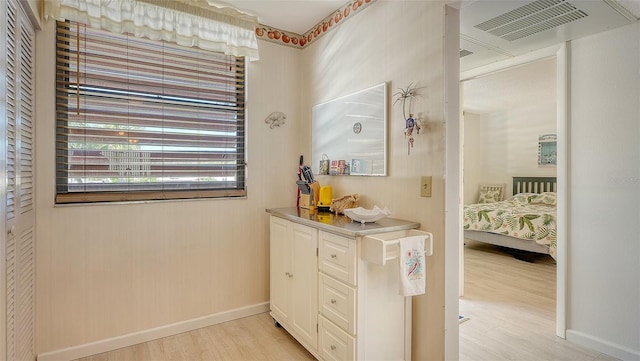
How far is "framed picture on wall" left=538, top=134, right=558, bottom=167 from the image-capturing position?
578 centimetres

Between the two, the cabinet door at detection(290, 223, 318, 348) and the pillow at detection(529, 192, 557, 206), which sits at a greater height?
the pillow at detection(529, 192, 557, 206)

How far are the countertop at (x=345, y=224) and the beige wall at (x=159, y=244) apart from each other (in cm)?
64

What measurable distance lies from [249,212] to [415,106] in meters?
1.64

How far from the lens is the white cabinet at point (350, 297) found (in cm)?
175

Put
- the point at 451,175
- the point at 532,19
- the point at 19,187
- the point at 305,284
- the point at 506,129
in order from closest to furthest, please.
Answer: the point at 19,187
the point at 451,175
the point at 532,19
the point at 305,284
the point at 506,129

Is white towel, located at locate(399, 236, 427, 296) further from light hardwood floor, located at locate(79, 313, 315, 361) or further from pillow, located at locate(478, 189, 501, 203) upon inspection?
pillow, located at locate(478, 189, 501, 203)

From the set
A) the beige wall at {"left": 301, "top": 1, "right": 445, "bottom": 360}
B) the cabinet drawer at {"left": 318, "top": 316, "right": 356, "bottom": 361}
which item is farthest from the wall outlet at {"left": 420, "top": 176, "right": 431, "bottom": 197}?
the cabinet drawer at {"left": 318, "top": 316, "right": 356, "bottom": 361}

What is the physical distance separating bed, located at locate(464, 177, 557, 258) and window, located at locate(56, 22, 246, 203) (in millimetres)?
3745

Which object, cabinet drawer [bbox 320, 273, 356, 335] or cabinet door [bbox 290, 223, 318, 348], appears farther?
cabinet door [bbox 290, 223, 318, 348]

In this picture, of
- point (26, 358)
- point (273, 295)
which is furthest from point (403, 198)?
point (26, 358)

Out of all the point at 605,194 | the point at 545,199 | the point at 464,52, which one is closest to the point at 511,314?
the point at 605,194

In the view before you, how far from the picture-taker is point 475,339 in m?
2.43

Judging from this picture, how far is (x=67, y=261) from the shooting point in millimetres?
2172

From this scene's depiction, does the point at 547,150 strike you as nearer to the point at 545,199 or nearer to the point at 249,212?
the point at 545,199
